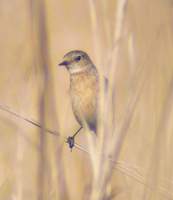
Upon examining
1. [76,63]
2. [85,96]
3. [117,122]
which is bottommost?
[117,122]

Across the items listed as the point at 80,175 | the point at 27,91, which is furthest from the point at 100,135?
the point at 80,175

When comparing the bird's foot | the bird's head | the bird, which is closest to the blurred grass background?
the bird's foot

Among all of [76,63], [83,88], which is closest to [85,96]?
[83,88]

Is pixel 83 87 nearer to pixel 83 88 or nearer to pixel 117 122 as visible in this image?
pixel 83 88

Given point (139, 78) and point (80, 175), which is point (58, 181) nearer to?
point (139, 78)

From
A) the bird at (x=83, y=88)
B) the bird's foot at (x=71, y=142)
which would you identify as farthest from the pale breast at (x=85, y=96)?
the bird's foot at (x=71, y=142)

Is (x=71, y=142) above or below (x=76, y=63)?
below

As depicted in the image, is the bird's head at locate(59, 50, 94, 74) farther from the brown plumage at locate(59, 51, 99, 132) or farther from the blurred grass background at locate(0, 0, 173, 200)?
the blurred grass background at locate(0, 0, 173, 200)

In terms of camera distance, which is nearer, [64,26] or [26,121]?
[26,121]

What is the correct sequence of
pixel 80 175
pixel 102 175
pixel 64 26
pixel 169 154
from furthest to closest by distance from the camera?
pixel 64 26
pixel 80 175
pixel 169 154
pixel 102 175
